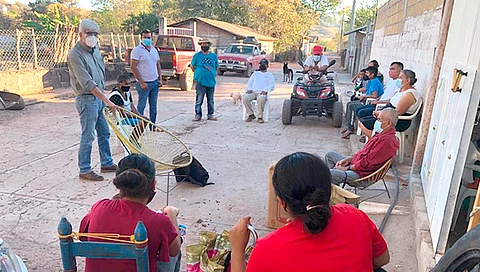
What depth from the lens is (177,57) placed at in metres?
12.8

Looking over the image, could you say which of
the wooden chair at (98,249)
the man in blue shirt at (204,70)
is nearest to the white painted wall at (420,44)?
the man in blue shirt at (204,70)

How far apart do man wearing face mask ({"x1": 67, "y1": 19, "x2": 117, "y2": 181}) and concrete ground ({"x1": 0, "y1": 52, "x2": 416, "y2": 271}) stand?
40cm

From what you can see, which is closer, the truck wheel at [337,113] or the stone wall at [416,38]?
the stone wall at [416,38]

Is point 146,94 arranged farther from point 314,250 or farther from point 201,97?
point 314,250

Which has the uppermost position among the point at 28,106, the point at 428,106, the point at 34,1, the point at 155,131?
the point at 34,1

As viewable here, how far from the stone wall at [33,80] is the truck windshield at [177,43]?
337 cm

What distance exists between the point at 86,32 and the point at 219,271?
336 centimetres

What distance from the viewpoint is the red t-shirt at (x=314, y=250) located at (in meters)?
1.38

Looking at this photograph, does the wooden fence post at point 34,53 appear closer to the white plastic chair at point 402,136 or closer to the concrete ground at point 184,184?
the concrete ground at point 184,184

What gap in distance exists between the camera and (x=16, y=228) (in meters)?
3.57

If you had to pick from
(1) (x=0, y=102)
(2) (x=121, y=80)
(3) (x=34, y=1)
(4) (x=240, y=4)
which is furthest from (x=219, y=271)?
(3) (x=34, y=1)

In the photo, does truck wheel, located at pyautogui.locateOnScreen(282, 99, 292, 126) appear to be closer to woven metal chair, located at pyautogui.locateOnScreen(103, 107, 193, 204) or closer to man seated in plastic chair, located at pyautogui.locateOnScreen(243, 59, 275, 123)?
man seated in plastic chair, located at pyautogui.locateOnScreen(243, 59, 275, 123)

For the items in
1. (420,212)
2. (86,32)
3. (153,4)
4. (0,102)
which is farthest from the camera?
(153,4)

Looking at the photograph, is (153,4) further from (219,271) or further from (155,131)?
(219,271)
